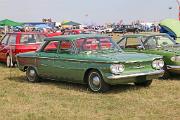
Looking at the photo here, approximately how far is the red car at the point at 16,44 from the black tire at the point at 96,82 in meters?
5.65

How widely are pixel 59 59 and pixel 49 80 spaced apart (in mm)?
1674

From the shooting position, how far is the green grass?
293 inches

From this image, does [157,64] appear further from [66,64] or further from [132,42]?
[132,42]

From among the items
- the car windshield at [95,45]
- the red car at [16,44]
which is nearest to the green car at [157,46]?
the car windshield at [95,45]

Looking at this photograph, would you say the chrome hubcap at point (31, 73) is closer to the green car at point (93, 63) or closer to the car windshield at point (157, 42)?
the green car at point (93, 63)

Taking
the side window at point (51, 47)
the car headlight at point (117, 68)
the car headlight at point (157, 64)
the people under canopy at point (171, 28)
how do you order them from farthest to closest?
the people under canopy at point (171, 28)
the side window at point (51, 47)
the car headlight at point (157, 64)
the car headlight at point (117, 68)

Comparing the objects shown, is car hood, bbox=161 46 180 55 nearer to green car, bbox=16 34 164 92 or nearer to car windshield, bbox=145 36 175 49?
car windshield, bbox=145 36 175 49

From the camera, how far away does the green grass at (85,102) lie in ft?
24.4

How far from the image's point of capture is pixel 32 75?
465 inches

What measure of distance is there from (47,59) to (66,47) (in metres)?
0.70

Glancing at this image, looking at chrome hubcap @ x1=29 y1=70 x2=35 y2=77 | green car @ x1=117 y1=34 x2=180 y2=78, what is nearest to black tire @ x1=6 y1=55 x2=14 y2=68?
chrome hubcap @ x1=29 y1=70 x2=35 y2=77

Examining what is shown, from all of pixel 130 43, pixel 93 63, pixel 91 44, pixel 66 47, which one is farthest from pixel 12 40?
pixel 93 63

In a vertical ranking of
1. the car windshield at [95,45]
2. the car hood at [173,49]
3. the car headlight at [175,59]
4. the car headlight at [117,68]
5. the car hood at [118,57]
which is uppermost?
the car windshield at [95,45]

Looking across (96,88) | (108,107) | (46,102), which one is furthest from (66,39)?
(108,107)
